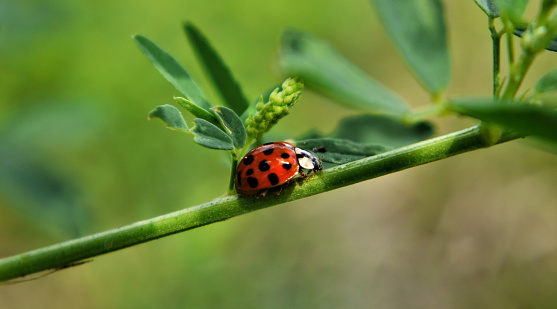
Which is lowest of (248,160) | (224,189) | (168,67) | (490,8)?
(224,189)

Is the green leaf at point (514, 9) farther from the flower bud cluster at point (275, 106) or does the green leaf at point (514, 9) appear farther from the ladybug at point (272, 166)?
the ladybug at point (272, 166)

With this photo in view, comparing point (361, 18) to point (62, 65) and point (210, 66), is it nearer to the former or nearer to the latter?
point (62, 65)

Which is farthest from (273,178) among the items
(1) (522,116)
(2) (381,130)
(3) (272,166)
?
(1) (522,116)

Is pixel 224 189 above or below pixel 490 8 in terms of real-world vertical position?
below

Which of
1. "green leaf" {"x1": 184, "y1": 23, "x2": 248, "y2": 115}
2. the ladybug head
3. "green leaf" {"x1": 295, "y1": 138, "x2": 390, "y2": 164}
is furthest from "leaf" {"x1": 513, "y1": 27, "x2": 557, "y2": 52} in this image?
Result: "green leaf" {"x1": 184, "y1": 23, "x2": 248, "y2": 115}

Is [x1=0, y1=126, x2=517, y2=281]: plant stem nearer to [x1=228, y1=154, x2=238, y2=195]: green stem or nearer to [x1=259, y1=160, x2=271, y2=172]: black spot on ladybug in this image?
[x1=228, y1=154, x2=238, y2=195]: green stem

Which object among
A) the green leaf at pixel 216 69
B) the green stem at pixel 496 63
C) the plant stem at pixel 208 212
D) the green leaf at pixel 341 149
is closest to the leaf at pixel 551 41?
the green stem at pixel 496 63

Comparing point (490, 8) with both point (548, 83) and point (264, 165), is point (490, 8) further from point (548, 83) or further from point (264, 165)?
point (264, 165)
